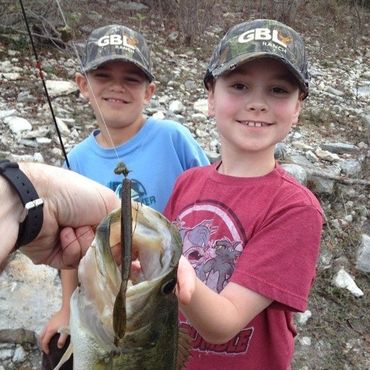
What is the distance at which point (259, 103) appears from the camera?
92.0 inches

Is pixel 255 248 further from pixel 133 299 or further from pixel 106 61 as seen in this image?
pixel 106 61

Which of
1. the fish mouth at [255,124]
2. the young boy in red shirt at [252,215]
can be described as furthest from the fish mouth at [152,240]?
the fish mouth at [255,124]

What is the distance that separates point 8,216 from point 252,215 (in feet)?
2.96

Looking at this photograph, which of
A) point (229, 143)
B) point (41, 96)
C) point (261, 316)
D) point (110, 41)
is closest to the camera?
point (261, 316)

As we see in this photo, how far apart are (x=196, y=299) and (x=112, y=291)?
45 cm

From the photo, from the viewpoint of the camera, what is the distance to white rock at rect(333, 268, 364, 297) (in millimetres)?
4293

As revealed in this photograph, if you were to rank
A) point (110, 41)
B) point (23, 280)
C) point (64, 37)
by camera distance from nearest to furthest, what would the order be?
point (110, 41) < point (23, 280) < point (64, 37)

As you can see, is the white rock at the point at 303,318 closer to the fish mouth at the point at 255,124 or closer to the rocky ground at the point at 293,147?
the rocky ground at the point at 293,147

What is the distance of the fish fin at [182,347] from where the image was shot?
5.75 feet

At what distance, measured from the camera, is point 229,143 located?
2.49m

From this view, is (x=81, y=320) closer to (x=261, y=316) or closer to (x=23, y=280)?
(x=261, y=316)

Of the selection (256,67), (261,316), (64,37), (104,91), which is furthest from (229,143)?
(64,37)

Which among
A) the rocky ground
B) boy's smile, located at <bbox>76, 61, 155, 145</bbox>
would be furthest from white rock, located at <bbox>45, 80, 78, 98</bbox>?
boy's smile, located at <bbox>76, 61, 155, 145</bbox>

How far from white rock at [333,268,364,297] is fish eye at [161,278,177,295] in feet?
10.3
